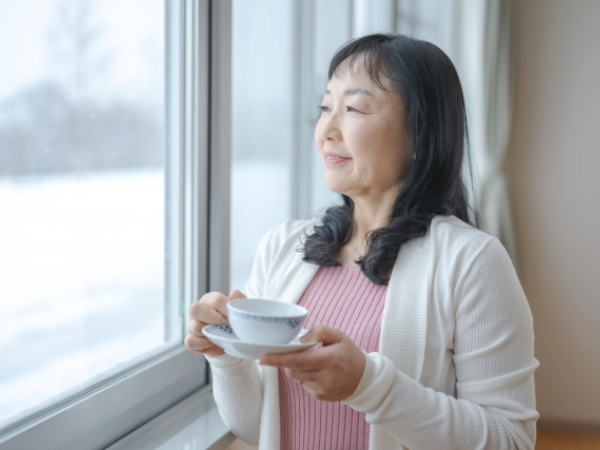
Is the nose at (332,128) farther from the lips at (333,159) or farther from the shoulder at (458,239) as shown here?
the shoulder at (458,239)

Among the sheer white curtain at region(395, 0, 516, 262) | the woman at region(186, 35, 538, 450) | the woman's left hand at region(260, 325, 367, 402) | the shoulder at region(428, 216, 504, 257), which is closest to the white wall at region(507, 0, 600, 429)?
the sheer white curtain at region(395, 0, 516, 262)

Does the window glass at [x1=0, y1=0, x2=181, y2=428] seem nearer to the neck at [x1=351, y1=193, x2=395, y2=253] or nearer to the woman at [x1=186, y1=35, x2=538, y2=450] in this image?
the woman at [x1=186, y1=35, x2=538, y2=450]

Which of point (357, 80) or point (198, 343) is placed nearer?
point (198, 343)

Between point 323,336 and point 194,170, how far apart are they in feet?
2.48

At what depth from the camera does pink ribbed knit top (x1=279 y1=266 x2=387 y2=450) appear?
3.56 ft

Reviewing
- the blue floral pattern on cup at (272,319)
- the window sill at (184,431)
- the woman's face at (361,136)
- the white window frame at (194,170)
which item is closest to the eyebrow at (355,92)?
the woman's face at (361,136)

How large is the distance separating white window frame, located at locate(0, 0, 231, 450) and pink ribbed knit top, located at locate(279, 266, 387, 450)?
34 centimetres

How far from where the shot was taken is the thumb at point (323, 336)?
815mm

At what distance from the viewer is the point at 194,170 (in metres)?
1.47

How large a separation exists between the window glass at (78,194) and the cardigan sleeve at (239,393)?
232mm

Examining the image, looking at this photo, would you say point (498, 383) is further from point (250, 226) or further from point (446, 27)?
point (446, 27)

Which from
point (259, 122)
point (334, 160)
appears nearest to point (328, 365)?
point (334, 160)

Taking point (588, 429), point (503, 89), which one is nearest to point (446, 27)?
point (503, 89)

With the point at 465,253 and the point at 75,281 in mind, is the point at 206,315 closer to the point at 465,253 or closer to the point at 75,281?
the point at 75,281
